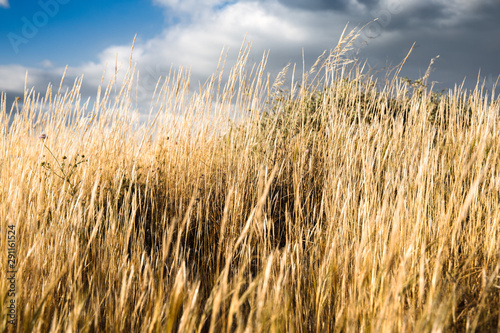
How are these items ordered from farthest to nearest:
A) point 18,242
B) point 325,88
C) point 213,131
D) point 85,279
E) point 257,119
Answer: point 325,88
point 213,131
point 257,119
point 85,279
point 18,242

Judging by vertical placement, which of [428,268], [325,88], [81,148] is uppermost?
[325,88]

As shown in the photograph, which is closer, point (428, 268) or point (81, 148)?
point (428, 268)

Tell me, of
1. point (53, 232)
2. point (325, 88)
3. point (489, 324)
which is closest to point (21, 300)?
point (53, 232)

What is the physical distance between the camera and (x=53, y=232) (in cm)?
154

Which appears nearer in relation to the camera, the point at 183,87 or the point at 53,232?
the point at 53,232

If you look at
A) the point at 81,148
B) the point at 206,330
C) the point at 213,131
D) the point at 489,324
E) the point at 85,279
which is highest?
the point at 213,131

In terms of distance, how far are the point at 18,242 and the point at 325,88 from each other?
242 centimetres

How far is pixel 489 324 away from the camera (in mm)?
1193

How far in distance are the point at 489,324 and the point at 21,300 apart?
1.61 metres

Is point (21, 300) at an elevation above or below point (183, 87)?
below

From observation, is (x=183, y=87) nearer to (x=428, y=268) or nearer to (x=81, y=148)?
(x=81, y=148)

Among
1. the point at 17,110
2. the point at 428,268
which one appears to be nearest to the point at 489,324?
the point at 428,268

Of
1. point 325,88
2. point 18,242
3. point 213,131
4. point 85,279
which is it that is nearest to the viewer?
point 18,242

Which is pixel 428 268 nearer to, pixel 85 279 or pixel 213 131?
pixel 85 279
